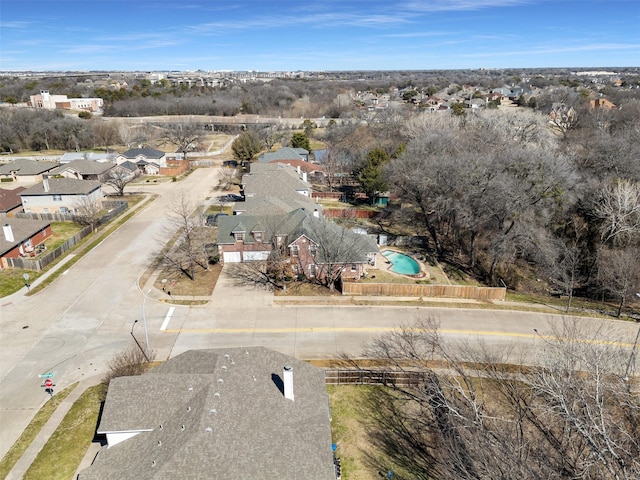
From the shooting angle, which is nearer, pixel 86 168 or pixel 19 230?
pixel 19 230

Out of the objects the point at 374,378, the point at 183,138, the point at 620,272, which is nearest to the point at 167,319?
the point at 374,378

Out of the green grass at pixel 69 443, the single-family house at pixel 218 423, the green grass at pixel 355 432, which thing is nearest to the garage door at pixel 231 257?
the green grass at pixel 69 443

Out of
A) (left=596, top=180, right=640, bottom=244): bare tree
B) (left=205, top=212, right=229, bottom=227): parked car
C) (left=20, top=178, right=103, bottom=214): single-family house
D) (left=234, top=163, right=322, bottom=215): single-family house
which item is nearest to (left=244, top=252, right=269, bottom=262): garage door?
(left=234, top=163, right=322, bottom=215): single-family house

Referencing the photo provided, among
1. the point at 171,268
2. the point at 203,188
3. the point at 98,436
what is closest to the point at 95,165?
the point at 203,188

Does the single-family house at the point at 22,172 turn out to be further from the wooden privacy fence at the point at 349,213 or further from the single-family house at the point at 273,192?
the wooden privacy fence at the point at 349,213

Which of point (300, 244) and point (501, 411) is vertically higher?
point (300, 244)

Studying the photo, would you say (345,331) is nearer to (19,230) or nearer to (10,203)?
(19,230)
